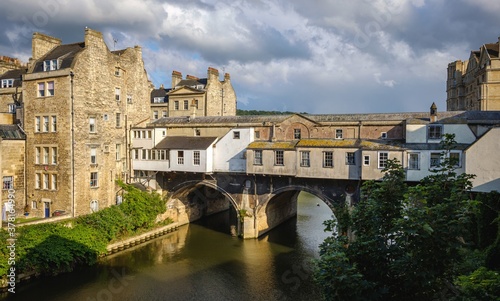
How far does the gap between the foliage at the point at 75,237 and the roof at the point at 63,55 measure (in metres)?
11.7

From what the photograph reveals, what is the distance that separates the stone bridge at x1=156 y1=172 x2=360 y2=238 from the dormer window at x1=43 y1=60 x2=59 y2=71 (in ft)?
45.2

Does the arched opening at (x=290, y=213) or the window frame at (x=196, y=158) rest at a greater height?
the window frame at (x=196, y=158)

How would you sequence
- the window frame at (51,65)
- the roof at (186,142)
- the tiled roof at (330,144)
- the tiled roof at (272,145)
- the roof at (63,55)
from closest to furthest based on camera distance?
the tiled roof at (330,144) → the tiled roof at (272,145) → the roof at (63,55) → the window frame at (51,65) → the roof at (186,142)

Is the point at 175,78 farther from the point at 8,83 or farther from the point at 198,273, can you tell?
the point at 198,273

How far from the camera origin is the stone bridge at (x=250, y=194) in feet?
98.8

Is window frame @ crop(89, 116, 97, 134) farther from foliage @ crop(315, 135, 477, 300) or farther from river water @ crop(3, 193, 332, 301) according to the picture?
foliage @ crop(315, 135, 477, 300)

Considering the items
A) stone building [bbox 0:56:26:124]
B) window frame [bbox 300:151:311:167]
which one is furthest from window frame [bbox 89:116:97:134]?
window frame [bbox 300:151:311:167]

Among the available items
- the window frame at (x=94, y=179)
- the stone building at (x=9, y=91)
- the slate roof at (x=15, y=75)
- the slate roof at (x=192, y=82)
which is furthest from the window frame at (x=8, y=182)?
the slate roof at (x=192, y=82)

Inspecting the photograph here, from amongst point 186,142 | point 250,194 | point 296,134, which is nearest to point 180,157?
point 186,142

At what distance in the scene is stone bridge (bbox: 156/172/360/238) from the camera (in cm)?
3012

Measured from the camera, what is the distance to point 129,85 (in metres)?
37.3

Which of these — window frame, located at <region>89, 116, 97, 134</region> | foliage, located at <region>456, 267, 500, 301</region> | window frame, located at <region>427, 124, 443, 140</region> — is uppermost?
window frame, located at <region>89, 116, 97, 134</region>

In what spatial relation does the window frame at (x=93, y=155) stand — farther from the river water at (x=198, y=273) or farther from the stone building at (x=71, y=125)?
the river water at (x=198, y=273)

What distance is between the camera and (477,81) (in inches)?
1961
